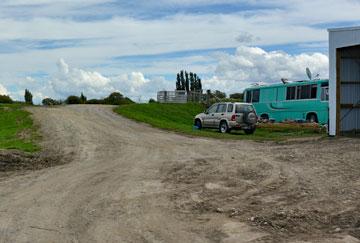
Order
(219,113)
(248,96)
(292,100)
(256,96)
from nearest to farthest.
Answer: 1. (219,113)
2. (292,100)
3. (256,96)
4. (248,96)

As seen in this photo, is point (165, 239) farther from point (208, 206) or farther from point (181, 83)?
point (181, 83)

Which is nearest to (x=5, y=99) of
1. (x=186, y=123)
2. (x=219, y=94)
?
(x=219, y=94)

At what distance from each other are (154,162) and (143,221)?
6951mm

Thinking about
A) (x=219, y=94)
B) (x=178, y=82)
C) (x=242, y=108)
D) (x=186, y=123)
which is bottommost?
(x=186, y=123)

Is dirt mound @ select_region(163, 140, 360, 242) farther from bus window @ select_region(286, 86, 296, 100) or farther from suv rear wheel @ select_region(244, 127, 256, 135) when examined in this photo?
bus window @ select_region(286, 86, 296, 100)

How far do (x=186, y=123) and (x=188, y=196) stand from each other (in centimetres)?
2834

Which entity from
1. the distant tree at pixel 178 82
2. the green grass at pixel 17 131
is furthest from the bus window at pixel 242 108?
the distant tree at pixel 178 82

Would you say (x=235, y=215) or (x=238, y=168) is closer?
(x=235, y=215)

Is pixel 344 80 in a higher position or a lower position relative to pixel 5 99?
higher

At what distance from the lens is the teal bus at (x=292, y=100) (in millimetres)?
31031

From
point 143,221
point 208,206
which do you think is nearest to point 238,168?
point 208,206

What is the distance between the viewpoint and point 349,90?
2559cm

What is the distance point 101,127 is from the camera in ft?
90.3

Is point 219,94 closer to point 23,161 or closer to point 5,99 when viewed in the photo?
point 5,99
